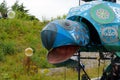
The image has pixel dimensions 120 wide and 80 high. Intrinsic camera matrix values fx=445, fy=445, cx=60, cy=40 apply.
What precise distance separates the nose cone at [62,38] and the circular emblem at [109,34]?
8.8 inches

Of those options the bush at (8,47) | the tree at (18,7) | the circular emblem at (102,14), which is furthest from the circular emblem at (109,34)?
the tree at (18,7)

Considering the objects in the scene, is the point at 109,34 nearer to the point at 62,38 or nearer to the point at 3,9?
the point at 62,38

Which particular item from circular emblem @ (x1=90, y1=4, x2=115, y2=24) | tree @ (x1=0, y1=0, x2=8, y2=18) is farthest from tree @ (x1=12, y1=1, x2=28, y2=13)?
circular emblem @ (x1=90, y1=4, x2=115, y2=24)

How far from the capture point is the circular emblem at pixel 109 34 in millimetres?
5465

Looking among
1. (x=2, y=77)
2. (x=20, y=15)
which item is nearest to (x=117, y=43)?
(x=2, y=77)

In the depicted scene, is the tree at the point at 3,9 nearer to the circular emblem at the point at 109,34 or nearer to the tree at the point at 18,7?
the tree at the point at 18,7

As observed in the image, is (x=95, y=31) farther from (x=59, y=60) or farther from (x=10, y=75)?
(x=10, y=75)

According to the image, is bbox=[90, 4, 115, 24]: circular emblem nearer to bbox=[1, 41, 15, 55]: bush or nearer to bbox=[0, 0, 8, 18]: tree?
bbox=[1, 41, 15, 55]: bush

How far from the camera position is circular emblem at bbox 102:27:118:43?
17.9 feet

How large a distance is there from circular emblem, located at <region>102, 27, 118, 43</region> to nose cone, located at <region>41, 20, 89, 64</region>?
0.22m

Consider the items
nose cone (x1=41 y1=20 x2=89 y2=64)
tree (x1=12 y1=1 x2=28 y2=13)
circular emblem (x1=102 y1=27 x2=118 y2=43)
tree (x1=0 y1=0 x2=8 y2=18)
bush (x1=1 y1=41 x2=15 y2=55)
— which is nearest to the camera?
nose cone (x1=41 y1=20 x2=89 y2=64)

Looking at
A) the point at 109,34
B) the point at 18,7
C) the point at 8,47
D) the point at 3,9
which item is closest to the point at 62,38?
the point at 109,34

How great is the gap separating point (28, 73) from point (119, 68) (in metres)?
4.84

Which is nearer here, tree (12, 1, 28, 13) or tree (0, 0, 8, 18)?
tree (0, 0, 8, 18)
